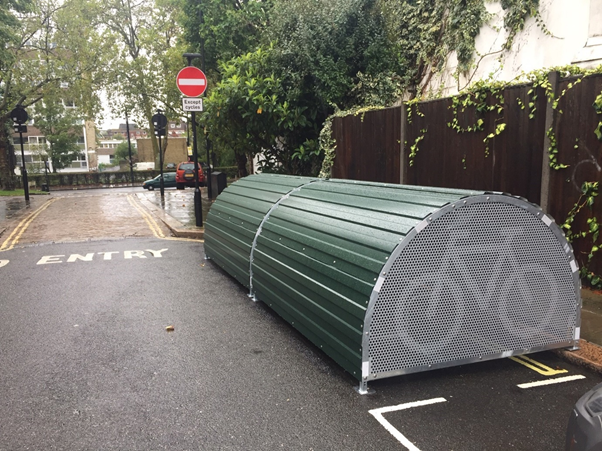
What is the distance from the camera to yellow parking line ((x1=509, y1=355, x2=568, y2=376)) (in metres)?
4.03

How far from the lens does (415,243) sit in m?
3.57

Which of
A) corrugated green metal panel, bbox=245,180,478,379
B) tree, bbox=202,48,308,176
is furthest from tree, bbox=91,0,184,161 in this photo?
corrugated green metal panel, bbox=245,180,478,379

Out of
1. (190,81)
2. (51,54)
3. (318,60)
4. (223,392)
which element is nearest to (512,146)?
(223,392)

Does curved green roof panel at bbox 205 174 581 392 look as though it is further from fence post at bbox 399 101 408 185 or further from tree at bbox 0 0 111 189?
tree at bbox 0 0 111 189

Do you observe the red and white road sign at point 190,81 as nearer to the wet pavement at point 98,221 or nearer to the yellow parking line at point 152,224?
the wet pavement at point 98,221

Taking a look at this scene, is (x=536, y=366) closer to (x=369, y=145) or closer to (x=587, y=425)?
(x=587, y=425)

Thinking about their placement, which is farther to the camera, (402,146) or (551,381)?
(402,146)

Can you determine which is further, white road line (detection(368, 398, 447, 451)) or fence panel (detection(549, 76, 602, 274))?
fence panel (detection(549, 76, 602, 274))

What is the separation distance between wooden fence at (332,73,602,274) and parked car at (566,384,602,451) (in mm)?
3698

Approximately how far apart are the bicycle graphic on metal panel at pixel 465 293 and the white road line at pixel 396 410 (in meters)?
0.37

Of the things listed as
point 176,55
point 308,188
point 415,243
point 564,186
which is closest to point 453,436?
point 415,243

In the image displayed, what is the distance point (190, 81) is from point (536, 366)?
9679 mm

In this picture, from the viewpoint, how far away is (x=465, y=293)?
3.79 metres

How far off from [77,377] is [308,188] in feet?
10.3
